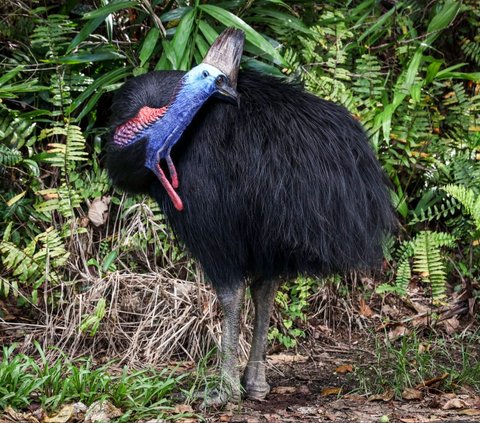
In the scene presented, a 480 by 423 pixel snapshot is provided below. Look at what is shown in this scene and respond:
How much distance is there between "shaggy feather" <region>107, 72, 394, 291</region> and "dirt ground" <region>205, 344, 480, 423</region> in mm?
571

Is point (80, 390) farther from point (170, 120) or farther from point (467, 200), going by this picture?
point (467, 200)

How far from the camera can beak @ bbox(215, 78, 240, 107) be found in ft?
12.5

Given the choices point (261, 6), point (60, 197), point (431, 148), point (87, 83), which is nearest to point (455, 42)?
point (431, 148)

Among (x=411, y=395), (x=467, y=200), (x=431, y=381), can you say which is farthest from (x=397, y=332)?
(x=411, y=395)

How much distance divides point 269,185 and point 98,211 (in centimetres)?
184

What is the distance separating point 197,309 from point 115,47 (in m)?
1.69

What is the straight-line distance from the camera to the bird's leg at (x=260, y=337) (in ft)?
13.7

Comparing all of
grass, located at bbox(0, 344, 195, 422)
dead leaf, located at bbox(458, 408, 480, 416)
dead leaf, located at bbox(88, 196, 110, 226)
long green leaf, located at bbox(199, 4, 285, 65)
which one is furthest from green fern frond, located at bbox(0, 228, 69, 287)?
dead leaf, located at bbox(458, 408, 480, 416)

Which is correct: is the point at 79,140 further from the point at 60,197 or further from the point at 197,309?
the point at 197,309

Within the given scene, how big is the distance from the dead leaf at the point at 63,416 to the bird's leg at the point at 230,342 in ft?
2.05

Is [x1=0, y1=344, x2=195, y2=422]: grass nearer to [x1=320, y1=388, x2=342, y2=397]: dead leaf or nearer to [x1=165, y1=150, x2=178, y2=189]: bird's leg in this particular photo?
[x1=320, y1=388, x2=342, y2=397]: dead leaf

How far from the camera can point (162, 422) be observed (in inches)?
143

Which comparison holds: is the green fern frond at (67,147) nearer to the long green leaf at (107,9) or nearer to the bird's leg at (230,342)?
the long green leaf at (107,9)

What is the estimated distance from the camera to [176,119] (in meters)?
3.75
